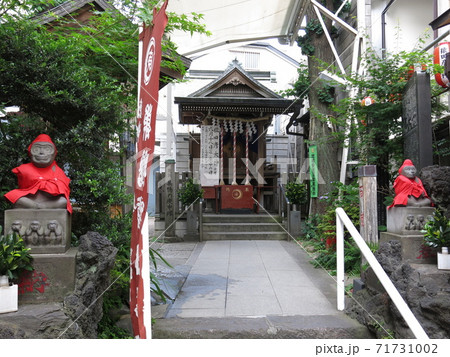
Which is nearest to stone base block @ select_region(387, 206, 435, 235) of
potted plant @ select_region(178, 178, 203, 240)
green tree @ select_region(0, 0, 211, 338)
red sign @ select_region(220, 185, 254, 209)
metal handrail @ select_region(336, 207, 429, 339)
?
Answer: metal handrail @ select_region(336, 207, 429, 339)

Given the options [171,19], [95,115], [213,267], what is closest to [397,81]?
[171,19]

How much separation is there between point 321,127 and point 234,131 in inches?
153

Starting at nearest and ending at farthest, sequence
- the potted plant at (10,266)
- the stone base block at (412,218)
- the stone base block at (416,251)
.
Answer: the potted plant at (10,266) < the stone base block at (416,251) < the stone base block at (412,218)

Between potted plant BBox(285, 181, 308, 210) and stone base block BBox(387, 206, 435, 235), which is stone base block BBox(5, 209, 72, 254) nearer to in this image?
stone base block BBox(387, 206, 435, 235)

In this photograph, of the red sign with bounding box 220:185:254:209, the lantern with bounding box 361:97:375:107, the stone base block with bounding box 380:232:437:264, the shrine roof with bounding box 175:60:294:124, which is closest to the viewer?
the stone base block with bounding box 380:232:437:264

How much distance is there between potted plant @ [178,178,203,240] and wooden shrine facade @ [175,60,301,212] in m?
1.47

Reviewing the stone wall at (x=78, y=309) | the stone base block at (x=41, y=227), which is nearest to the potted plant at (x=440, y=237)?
the stone wall at (x=78, y=309)

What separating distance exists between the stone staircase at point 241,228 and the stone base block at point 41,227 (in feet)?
23.9

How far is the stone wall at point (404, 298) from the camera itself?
10.2 ft

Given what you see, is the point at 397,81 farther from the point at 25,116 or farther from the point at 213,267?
the point at 25,116

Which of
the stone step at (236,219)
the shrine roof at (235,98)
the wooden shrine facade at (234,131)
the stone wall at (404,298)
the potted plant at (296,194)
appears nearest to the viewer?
the stone wall at (404,298)

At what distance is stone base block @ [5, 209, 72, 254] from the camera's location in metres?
3.31

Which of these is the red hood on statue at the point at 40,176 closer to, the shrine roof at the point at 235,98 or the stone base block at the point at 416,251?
the stone base block at the point at 416,251

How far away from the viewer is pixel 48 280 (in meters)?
3.27
